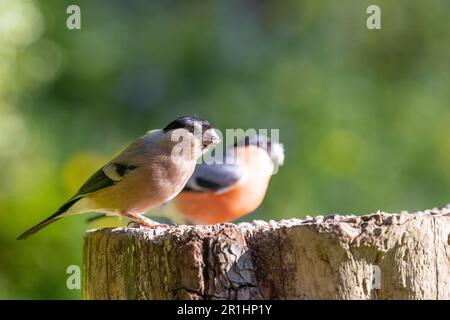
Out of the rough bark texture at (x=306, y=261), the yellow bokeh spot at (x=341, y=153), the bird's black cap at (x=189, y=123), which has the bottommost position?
the rough bark texture at (x=306, y=261)

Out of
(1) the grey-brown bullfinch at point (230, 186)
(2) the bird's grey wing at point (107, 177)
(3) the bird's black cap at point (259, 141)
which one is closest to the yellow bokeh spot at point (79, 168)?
(1) the grey-brown bullfinch at point (230, 186)

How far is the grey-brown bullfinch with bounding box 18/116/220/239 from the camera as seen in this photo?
3.52m

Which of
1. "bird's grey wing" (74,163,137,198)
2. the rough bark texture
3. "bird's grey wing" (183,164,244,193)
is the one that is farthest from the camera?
"bird's grey wing" (183,164,244,193)

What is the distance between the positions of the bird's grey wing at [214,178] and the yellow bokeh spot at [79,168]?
0.67 m

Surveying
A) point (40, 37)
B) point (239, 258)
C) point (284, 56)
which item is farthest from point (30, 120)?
point (239, 258)

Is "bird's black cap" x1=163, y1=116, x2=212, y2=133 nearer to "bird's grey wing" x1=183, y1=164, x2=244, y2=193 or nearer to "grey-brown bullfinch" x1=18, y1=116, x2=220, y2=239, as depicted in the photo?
"grey-brown bullfinch" x1=18, y1=116, x2=220, y2=239

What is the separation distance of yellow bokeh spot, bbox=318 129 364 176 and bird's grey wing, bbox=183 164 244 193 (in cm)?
67

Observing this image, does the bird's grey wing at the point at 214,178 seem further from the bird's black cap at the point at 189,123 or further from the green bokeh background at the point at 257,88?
the bird's black cap at the point at 189,123

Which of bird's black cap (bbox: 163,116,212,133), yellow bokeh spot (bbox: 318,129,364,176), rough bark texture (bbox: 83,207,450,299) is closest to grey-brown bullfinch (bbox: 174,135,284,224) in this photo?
yellow bokeh spot (bbox: 318,129,364,176)

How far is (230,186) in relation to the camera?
221 inches

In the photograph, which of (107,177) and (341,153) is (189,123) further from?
(341,153)

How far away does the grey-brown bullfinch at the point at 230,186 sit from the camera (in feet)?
18.0

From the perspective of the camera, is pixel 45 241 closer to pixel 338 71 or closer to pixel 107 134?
pixel 107 134

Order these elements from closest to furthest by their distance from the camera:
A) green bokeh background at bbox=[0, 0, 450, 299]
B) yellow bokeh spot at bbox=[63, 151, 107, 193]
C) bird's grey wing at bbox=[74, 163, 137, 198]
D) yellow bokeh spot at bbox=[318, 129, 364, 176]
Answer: bird's grey wing at bbox=[74, 163, 137, 198], yellow bokeh spot at bbox=[63, 151, 107, 193], green bokeh background at bbox=[0, 0, 450, 299], yellow bokeh spot at bbox=[318, 129, 364, 176]
